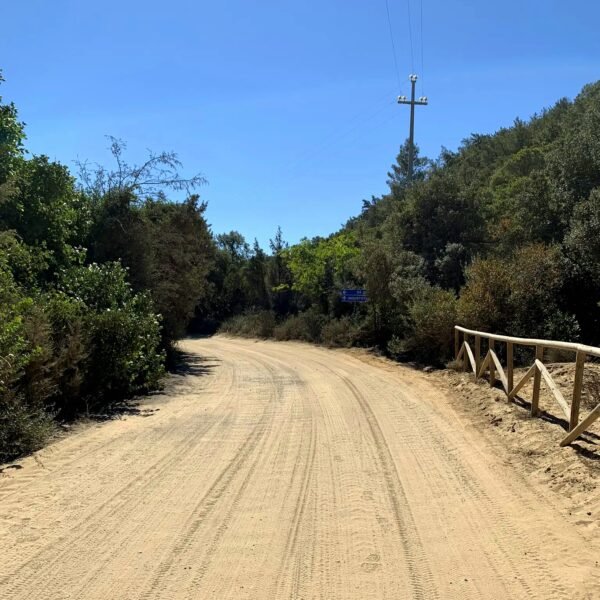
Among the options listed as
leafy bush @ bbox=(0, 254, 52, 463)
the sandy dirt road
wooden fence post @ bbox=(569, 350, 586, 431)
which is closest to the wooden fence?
wooden fence post @ bbox=(569, 350, 586, 431)

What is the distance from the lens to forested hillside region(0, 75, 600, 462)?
33.6ft

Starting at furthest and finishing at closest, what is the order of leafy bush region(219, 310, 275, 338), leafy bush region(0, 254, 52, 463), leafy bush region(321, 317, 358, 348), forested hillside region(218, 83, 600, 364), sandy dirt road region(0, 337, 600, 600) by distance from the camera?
leafy bush region(219, 310, 275, 338) → leafy bush region(321, 317, 358, 348) → forested hillside region(218, 83, 600, 364) → leafy bush region(0, 254, 52, 463) → sandy dirt road region(0, 337, 600, 600)

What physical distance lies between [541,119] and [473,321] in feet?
146

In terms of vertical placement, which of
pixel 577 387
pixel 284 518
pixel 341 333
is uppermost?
pixel 577 387

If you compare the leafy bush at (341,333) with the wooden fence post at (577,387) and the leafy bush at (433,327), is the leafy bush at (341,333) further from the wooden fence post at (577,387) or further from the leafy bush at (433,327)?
the wooden fence post at (577,387)

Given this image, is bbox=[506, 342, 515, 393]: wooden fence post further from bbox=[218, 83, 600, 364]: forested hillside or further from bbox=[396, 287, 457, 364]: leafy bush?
bbox=[396, 287, 457, 364]: leafy bush

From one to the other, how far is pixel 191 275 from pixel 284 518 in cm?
1874

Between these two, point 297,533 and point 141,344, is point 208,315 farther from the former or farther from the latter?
point 297,533

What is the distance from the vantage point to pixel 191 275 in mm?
23188

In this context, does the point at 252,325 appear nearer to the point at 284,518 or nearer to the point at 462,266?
the point at 462,266

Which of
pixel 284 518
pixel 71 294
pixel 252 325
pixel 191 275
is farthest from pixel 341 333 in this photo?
pixel 284 518

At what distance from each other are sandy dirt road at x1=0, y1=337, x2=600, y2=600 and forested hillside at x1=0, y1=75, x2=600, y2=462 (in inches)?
74.2

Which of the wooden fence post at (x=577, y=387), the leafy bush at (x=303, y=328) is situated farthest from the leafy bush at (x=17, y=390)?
the leafy bush at (x=303, y=328)

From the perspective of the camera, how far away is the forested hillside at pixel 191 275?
10.2 m
